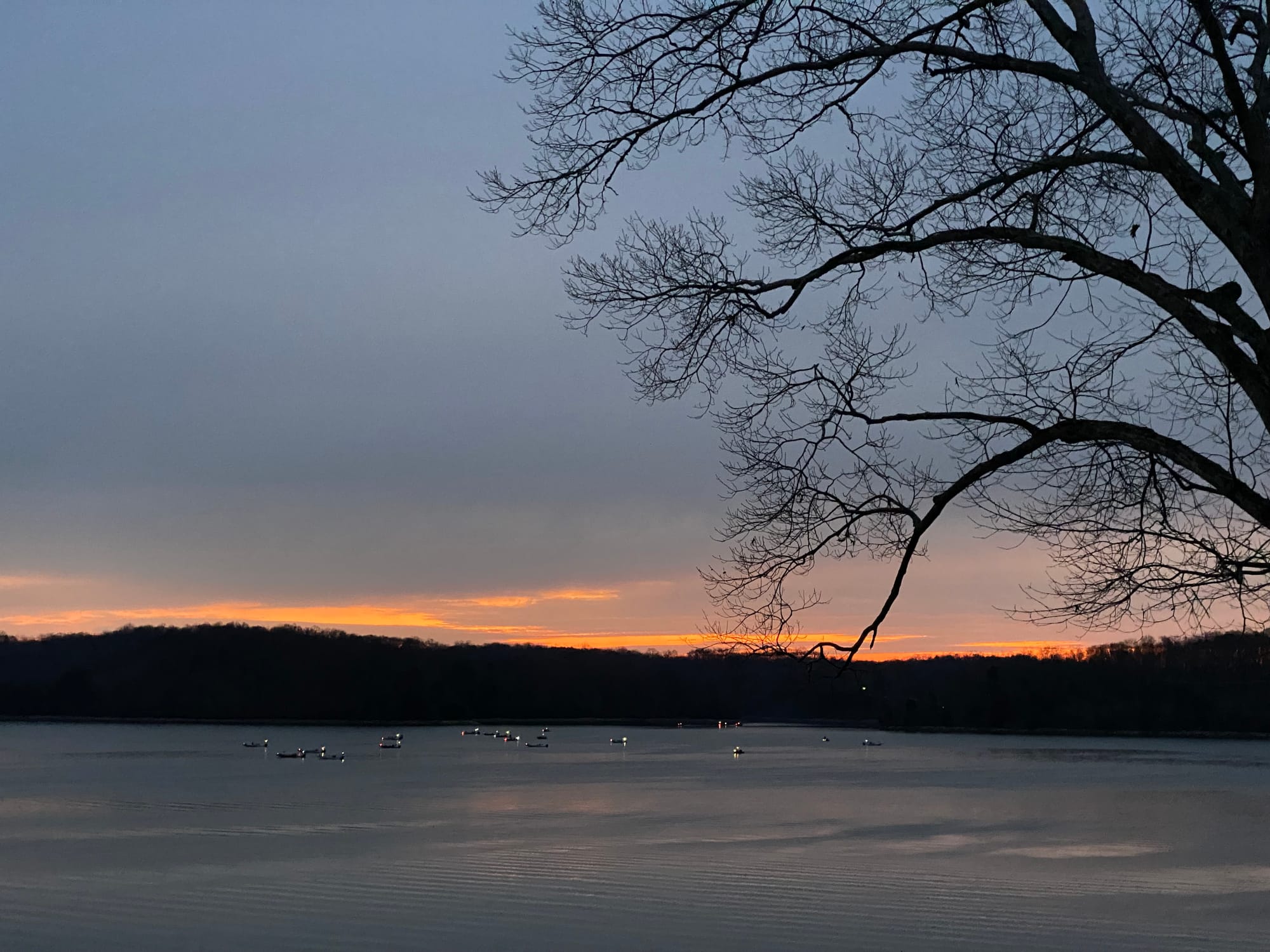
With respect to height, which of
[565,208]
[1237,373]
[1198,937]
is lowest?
[1198,937]

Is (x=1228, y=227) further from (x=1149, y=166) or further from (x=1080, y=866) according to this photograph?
(x=1080, y=866)

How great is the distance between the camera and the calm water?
74.6ft

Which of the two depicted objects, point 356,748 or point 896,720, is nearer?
point 356,748

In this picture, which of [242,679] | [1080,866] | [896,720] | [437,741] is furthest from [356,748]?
[1080,866]

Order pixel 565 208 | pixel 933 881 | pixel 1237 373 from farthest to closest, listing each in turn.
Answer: pixel 933 881, pixel 565 208, pixel 1237 373

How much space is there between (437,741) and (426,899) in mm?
120870

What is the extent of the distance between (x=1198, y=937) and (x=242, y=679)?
18473 cm

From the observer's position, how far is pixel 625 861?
111ft

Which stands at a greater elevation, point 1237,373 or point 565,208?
point 565,208

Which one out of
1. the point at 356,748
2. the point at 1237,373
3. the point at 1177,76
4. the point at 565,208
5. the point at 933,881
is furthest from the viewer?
the point at 356,748

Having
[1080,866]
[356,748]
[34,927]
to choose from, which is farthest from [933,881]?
[356,748]

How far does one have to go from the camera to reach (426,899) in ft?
86.4

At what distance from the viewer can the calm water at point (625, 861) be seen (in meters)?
22.7

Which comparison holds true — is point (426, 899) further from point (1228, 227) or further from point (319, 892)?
point (1228, 227)
